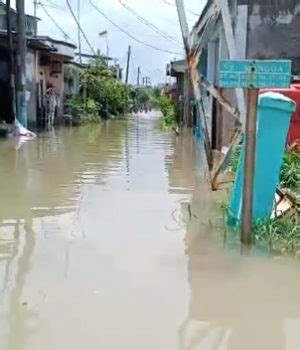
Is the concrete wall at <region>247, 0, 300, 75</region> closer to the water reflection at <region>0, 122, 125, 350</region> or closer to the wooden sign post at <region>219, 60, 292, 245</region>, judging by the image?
the water reflection at <region>0, 122, 125, 350</region>

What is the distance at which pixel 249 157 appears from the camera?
19.6 ft

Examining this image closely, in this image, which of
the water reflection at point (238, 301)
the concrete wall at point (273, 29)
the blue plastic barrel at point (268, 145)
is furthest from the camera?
the concrete wall at point (273, 29)

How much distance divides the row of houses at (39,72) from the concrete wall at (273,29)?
10046 millimetres

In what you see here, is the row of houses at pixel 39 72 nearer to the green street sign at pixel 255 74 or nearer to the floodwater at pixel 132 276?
the floodwater at pixel 132 276

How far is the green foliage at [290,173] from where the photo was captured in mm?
8866

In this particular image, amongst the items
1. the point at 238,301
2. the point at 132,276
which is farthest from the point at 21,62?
the point at 238,301

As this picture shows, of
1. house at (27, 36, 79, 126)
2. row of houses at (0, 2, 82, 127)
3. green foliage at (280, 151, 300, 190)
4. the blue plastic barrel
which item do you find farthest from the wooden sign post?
house at (27, 36, 79, 126)

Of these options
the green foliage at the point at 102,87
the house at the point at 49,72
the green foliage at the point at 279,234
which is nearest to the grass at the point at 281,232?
the green foliage at the point at 279,234

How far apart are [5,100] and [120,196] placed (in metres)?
15.4

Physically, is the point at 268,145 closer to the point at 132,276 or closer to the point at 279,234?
the point at 279,234

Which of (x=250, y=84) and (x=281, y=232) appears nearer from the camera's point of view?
(x=250, y=84)

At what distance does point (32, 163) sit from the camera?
12.7 m

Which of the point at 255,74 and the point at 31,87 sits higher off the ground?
the point at 255,74

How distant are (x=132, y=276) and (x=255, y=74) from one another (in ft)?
7.32
